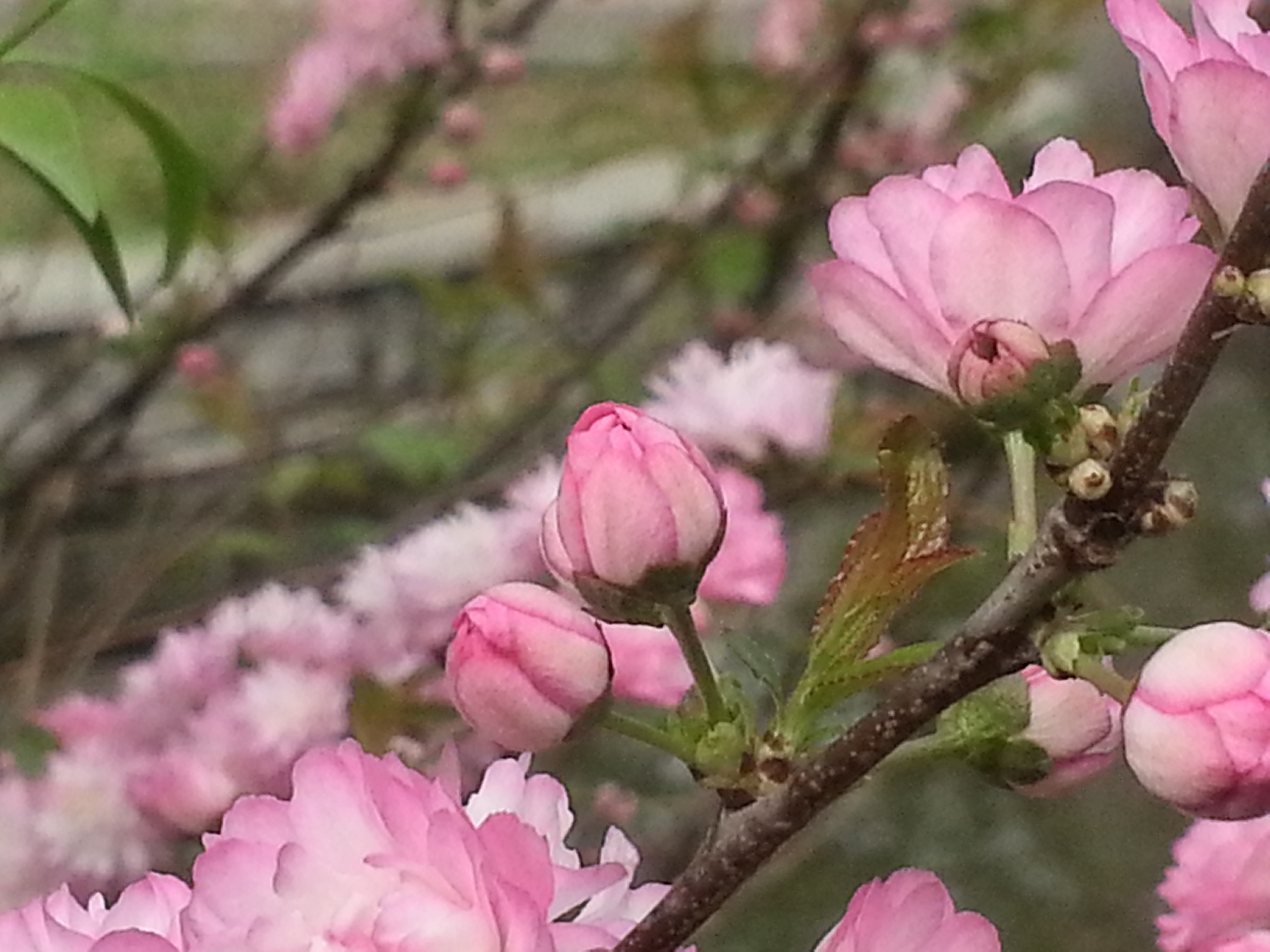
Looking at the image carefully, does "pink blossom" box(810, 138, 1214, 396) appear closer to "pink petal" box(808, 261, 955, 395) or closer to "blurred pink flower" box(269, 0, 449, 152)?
"pink petal" box(808, 261, 955, 395)

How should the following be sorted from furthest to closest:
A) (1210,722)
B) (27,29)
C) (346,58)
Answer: (346,58) → (27,29) → (1210,722)

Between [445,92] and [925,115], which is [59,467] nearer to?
[445,92]

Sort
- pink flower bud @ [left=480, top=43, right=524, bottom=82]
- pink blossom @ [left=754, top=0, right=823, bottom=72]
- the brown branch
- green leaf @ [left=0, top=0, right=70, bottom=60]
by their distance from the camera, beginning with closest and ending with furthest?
1. the brown branch
2. green leaf @ [left=0, top=0, right=70, bottom=60]
3. pink flower bud @ [left=480, top=43, right=524, bottom=82]
4. pink blossom @ [left=754, top=0, right=823, bottom=72]

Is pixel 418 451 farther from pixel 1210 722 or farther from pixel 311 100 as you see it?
pixel 1210 722

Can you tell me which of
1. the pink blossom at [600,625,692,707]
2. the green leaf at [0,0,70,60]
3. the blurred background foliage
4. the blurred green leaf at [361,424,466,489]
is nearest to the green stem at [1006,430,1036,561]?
the pink blossom at [600,625,692,707]

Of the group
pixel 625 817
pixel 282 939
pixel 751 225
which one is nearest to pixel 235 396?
pixel 751 225

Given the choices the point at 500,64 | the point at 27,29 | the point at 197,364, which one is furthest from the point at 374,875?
the point at 197,364
